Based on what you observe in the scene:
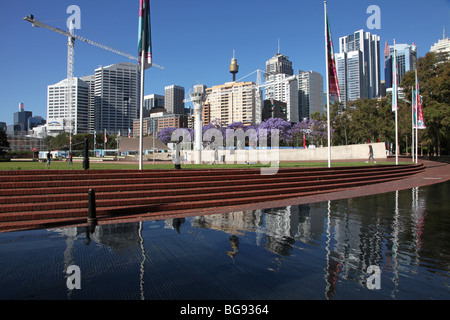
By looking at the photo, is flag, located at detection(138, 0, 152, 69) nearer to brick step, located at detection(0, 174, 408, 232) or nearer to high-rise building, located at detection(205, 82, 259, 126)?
brick step, located at detection(0, 174, 408, 232)

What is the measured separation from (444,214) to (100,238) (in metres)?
9.44

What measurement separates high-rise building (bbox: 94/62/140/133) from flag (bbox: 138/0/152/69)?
154 m

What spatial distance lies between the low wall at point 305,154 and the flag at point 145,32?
2436 centimetres

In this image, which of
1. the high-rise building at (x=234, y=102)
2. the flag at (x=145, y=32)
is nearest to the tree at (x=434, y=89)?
the flag at (x=145, y=32)

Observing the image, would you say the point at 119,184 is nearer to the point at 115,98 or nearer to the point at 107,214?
the point at 107,214

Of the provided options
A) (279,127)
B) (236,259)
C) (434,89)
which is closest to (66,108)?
(279,127)

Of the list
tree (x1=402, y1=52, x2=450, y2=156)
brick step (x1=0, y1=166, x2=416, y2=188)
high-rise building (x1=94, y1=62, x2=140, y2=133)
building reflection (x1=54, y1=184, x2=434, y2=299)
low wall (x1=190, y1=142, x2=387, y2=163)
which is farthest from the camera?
high-rise building (x1=94, y1=62, x2=140, y2=133)

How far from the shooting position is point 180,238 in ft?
20.1

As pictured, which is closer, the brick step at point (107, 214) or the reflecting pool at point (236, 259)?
the reflecting pool at point (236, 259)

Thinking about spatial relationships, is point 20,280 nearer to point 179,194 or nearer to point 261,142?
point 179,194

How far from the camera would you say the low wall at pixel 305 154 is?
36.0m

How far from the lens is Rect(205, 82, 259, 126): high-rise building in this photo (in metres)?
137

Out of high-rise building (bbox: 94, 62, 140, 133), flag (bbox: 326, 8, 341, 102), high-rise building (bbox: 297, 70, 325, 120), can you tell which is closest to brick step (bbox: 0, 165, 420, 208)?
flag (bbox: 326, 8, 341, 102)

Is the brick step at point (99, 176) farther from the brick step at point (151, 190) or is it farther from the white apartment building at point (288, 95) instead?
the white apartment building at point (288, 95)
